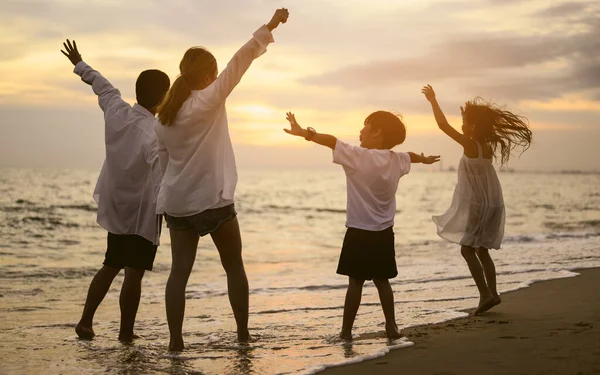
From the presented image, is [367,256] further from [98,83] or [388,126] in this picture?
[98,83]

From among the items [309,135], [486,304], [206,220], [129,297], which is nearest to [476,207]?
[486,304]

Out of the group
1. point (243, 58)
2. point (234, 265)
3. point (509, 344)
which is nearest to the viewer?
point (243, 58)

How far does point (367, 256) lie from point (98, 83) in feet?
8.26

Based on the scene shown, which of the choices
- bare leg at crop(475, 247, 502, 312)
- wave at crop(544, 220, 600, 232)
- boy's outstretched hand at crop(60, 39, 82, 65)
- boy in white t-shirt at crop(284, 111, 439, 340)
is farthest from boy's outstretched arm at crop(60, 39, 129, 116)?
wave at crop(544, 220, 600, 232)

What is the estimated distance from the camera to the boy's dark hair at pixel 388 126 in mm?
5469

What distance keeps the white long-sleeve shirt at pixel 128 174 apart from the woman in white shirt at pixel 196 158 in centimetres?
54

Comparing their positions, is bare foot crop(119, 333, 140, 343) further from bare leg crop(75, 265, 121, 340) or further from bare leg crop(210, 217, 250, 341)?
bare leg crop(210, 217, 250, 341)

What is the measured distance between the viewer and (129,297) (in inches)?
218

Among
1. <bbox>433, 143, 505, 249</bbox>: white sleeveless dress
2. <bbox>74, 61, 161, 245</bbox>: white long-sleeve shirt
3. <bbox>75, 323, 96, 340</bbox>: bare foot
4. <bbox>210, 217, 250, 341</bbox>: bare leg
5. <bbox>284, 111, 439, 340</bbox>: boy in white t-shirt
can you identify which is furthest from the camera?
<bbox>433, 143, 505, 249</bbox>: white sleeveless dress

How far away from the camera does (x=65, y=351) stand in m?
5.43

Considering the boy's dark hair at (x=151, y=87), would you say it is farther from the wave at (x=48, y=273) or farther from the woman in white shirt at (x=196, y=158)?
the wave at (x=48, y=273)

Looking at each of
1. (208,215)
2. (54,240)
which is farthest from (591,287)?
(54,240)

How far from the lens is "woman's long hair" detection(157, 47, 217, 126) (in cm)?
475

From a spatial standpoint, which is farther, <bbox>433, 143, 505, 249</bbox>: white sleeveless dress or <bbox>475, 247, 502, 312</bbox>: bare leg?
<bbox>433, 143, 505, 249</bbox>: white sleeveless dress
